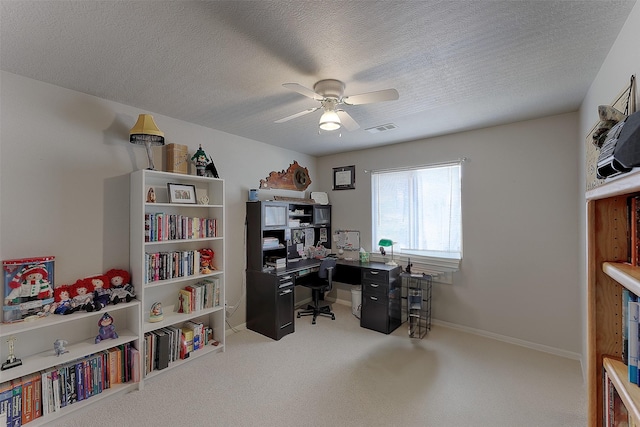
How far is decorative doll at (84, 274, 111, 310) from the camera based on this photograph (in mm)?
2166

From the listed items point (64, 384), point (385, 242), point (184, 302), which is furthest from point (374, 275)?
point (64, 384)

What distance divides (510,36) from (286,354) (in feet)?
10.4

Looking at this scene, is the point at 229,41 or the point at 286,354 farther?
the point at 286,354

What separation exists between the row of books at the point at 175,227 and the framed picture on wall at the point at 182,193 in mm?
166

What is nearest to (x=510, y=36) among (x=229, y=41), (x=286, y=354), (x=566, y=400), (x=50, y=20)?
(x=229, y=41)

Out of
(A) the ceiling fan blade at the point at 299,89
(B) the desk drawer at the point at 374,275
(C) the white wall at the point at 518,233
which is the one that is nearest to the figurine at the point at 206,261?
(B) the desk drawer at the point at 374,275

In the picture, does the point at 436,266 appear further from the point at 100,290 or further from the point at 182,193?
the point at 100,290

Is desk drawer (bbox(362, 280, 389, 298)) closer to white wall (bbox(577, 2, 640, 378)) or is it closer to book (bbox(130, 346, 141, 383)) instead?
white wall (bbox(577, 2, 640, 378))

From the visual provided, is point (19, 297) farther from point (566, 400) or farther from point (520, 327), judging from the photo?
point (520, 327)

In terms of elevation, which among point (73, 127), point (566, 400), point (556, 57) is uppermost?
point (556, 57)

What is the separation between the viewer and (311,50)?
1659 millimetres

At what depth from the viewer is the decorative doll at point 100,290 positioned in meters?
2.17

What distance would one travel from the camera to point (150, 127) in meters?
2.38

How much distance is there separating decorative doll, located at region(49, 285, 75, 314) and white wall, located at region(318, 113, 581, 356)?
382 centimetres
